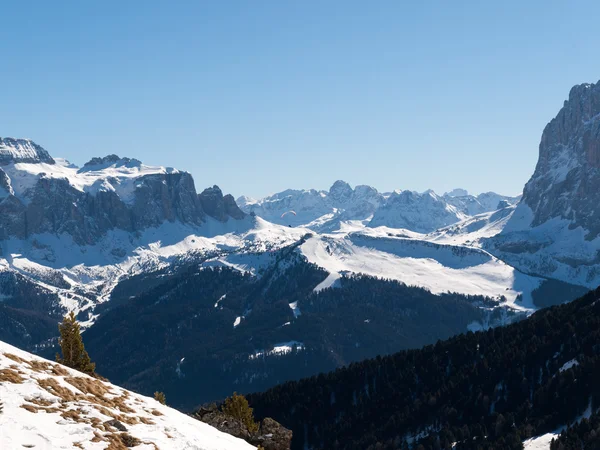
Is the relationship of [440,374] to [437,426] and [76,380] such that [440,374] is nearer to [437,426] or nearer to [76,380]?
[437,426]

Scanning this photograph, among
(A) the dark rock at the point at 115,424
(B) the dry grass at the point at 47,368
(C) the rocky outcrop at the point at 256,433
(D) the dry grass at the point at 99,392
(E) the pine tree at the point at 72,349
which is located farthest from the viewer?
(C) the rocky outcrop at the point at 256,433

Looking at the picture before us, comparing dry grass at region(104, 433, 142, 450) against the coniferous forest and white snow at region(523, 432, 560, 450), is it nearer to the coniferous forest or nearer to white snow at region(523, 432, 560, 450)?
the coniferous forest

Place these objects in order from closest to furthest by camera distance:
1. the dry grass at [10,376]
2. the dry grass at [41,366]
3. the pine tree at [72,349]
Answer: the dry grass at [10,376]
the dry grass at [41,366]
the pine tree at [72,349]

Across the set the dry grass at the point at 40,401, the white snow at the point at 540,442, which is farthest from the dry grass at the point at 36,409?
the white snow at the point at 540,442

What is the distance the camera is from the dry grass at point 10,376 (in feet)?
127

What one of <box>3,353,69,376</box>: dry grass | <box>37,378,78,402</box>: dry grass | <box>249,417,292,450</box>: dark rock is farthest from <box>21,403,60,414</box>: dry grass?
<box>249,417,292,450</box>: dark rock

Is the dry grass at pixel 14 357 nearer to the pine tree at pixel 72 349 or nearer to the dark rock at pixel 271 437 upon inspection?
the pine tree at pixel 72 349

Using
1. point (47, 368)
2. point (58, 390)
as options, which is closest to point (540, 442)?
point (47, 368)

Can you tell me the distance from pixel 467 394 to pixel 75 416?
4026 inches

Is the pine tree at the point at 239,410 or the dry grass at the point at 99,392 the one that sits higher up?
the dry grass at the point at 99,392

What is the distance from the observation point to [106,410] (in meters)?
39.2

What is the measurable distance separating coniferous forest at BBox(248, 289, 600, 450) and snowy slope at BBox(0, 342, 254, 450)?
58.3 meters

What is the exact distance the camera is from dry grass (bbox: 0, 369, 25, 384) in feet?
127

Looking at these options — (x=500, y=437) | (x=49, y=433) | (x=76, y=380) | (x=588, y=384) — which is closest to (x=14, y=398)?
(x=49, y=433)
